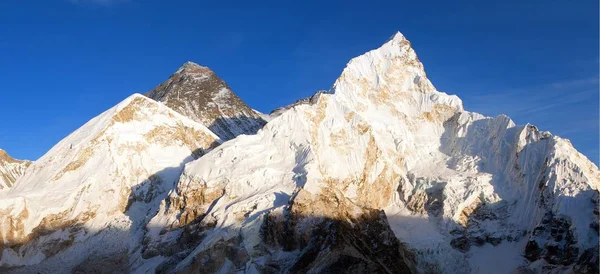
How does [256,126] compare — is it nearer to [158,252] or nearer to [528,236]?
[158,252]

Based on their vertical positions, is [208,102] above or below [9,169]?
above

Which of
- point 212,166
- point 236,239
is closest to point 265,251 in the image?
point 236,239

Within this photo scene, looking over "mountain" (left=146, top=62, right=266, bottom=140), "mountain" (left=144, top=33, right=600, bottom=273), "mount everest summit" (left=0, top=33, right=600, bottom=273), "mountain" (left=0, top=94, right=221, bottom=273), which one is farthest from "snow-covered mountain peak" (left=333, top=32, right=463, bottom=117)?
"mountain" (left=146, top=62, right=266, bottom=140)

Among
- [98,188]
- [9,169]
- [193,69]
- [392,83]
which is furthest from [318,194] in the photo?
[193,69]

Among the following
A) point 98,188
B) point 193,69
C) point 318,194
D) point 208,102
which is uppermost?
point 193,69

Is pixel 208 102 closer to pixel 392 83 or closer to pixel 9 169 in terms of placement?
pixel 392 83

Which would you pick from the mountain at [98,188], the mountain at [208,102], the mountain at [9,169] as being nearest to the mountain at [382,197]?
the mountain at [98,188]

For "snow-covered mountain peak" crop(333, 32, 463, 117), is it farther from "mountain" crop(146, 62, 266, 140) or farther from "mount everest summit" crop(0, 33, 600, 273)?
"mountain" crop(146, 62, 266, 140)

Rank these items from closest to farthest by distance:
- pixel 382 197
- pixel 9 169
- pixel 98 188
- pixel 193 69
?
1. pixel 382 197
2. pixel 98 188
3. pixel 9 169
4. pixel 193 69
